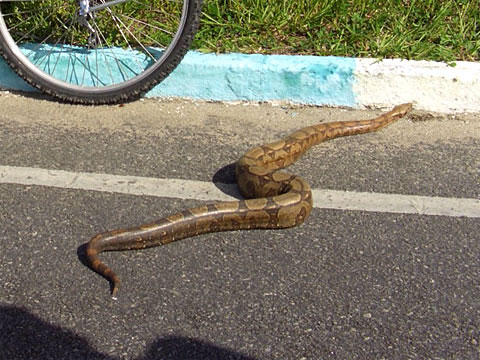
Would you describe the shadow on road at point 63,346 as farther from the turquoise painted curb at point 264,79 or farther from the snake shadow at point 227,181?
the turquoise painted curb at point 264,79

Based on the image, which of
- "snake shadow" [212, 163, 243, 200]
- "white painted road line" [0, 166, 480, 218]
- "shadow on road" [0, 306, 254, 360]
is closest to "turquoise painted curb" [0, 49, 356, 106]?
"snake shadow" [212, 163, 243, 200]

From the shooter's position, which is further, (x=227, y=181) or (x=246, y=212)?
(x=227, y=181)

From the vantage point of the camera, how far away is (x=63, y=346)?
3078 millimetres

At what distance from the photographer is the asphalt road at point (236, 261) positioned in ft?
10.3

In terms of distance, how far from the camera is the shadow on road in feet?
9.95

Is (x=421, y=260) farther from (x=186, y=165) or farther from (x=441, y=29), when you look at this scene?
(x=441, y=29)

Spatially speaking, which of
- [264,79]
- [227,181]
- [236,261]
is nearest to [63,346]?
[236,261]

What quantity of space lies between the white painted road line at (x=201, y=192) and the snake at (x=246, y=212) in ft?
0.49

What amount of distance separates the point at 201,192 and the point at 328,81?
151 cm

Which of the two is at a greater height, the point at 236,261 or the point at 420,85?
the point at 420,85

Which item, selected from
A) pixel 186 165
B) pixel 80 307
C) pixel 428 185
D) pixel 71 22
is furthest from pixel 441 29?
pixel 80 307

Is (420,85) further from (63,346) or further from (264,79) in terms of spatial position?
(63,346)

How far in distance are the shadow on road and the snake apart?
355 millimetres

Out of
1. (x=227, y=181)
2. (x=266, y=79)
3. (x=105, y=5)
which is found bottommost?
(x=227, y=181)
